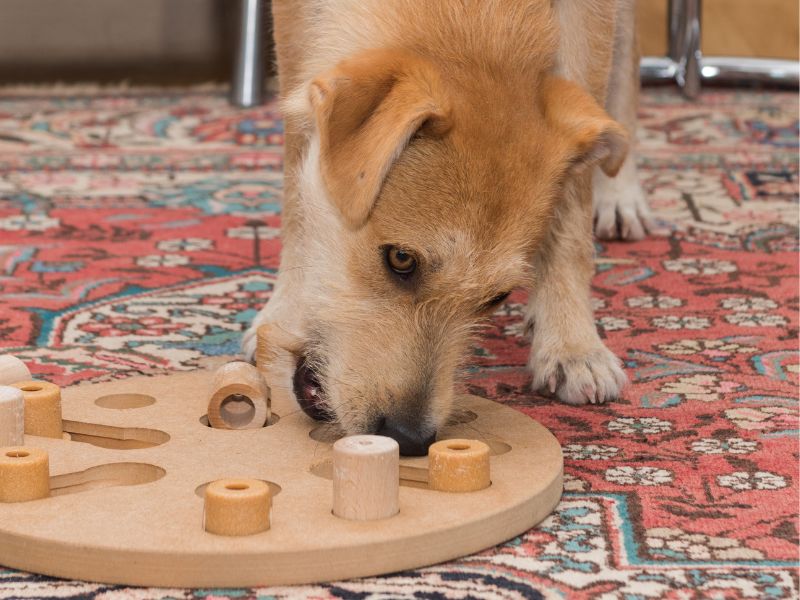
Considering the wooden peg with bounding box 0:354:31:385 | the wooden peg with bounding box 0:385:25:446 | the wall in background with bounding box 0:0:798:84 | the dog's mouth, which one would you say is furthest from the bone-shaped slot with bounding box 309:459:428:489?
the wall in background with bounding box 0:0:798:84

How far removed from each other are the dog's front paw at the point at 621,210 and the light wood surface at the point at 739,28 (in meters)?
2.89

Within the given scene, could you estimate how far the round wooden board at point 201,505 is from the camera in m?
1.50

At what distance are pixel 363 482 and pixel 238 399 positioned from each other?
456mm

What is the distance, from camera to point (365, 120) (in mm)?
1875

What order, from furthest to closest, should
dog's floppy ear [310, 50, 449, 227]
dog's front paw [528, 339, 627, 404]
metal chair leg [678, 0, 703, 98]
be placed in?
metal chair leg [678, 0, 703, 98], dog's front paw [528, 339, 627, 404], dog's floppy ear [310, 50, 449, 227]

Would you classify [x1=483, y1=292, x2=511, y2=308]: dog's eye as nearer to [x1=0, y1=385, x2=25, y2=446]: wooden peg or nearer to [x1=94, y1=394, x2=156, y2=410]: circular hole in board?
[x1=94, y1=394, x2=156, y2=410]: circular hole in board

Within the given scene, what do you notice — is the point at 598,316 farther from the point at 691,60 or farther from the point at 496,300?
the point at 691,60

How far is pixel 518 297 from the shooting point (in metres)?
2.97

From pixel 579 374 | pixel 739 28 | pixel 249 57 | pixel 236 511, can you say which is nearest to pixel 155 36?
pixel 249 57

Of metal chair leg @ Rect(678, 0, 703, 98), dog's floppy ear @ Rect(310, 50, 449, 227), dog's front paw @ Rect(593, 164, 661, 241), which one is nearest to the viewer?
dog's floppy ear @ Rect(310, 50, 449, 227)

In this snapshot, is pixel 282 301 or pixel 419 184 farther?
pixel 282 301

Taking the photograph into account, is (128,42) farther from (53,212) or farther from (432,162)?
(432,162)

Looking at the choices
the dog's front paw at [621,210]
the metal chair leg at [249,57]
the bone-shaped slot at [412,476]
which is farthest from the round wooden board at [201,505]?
the metal chair leg at [249,57]

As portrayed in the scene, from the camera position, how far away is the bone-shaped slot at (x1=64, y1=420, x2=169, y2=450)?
75.0 inches
